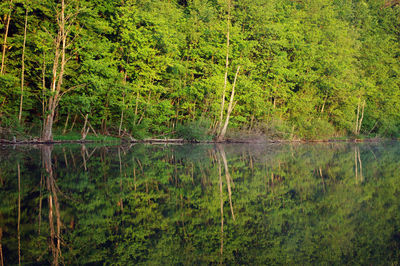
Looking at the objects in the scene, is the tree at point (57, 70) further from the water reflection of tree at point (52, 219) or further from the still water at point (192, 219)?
the water reflection of tree at point (52, 219)

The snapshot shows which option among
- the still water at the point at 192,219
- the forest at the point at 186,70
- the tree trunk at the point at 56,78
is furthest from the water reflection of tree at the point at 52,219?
the forest at the point at 186,70

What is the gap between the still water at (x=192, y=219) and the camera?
14.6 feet

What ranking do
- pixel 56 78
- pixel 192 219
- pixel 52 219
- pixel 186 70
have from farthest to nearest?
pixel 186 70, pixel 56 78, pixel 192 219, pixel 52 219

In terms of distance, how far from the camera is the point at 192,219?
5.99m

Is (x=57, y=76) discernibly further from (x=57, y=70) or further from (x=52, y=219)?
(x=52, y=219)

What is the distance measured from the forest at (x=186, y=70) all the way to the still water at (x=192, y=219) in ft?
52.1

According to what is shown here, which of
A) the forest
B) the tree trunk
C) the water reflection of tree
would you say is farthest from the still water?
the forest

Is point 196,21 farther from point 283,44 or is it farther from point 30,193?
point 30,193

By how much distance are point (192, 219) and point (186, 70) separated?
28475 millimetres

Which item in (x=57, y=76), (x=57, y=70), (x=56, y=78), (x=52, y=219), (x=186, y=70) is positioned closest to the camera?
(x=52, y=219)

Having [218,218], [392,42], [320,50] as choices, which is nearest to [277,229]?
[218,218]

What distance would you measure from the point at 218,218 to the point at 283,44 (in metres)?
32.7

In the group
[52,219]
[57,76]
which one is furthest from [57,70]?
[52,219]

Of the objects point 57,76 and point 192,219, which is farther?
point 57,76
